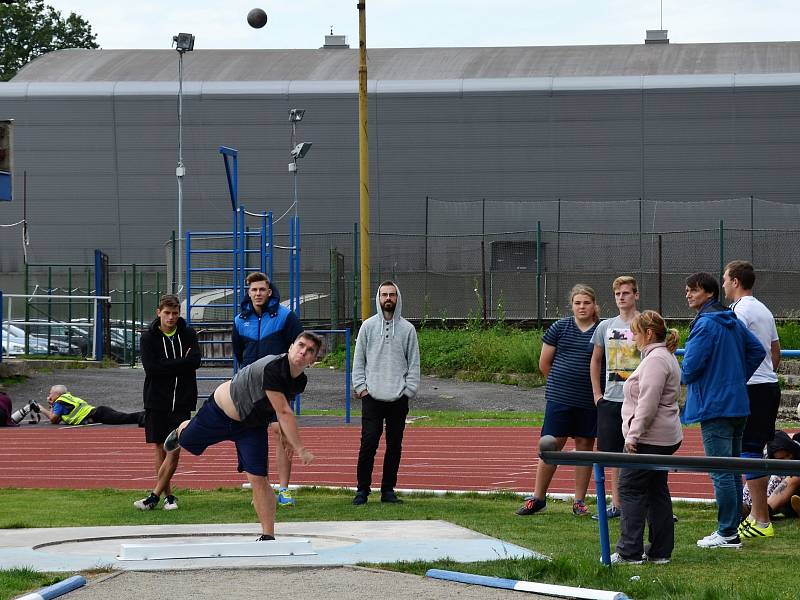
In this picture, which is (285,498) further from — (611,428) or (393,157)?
(393,157)

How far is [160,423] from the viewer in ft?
37.6

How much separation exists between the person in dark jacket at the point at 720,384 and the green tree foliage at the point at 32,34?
231ft

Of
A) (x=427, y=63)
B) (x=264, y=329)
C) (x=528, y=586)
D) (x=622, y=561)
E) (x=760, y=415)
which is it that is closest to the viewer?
(x=528, y=586)

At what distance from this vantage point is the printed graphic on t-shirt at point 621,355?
386 inches

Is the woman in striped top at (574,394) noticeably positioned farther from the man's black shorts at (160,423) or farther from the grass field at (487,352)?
the grass field at (487,352)

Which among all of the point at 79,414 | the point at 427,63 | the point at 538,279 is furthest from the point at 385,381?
the point at 427,63

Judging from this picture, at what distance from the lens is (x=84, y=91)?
41688 millimetres

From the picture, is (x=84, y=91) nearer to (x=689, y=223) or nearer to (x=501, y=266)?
(x=501, y=266)

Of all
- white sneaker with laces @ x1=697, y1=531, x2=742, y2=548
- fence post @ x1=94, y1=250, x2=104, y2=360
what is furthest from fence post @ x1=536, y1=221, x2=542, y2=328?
white sneaker with laces @ x1=697, y1=531, x2=742, y2=548

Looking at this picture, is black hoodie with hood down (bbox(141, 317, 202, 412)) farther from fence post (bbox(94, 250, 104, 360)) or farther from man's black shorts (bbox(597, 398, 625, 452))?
fence post (bbox(94, 250, 104, 360))

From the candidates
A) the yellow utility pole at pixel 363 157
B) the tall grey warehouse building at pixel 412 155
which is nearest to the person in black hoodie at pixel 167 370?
the yellow utility pole at pixel 363 157

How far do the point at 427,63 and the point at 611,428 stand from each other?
3652cm

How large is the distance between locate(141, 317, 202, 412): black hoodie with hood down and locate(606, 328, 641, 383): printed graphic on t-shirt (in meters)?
3.53

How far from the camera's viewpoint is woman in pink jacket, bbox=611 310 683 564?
8133 mm
